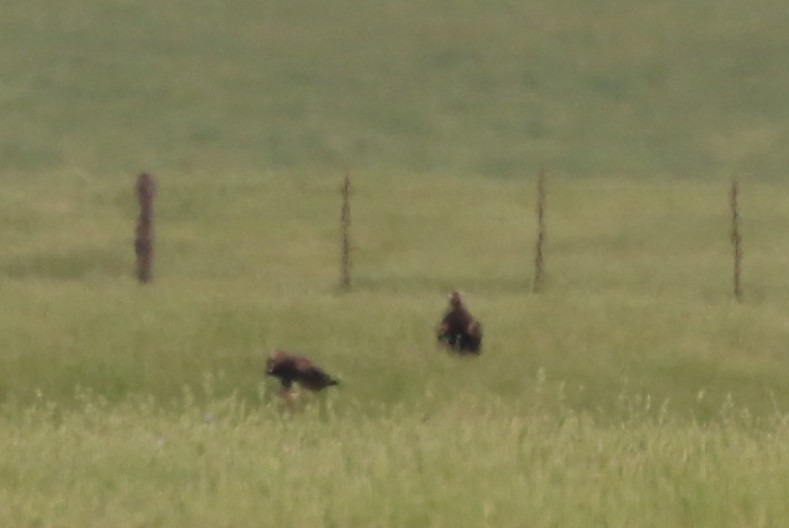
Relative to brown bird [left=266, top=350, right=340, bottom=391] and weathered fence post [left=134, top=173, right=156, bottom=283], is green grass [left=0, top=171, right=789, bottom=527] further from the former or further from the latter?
weathered fence post [left=134, top=173, right=156, bottom=283]

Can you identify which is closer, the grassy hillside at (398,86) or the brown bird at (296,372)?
the brown bird at (296,372)

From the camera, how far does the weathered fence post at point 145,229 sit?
23.7 meters

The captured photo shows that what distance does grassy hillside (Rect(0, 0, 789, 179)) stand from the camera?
49.3 m

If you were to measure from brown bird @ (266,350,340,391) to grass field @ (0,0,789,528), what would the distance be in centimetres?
17

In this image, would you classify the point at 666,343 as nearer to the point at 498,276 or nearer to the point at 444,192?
the point at 498,276

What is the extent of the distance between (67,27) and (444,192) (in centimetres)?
2533

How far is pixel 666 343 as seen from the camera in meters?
18.5

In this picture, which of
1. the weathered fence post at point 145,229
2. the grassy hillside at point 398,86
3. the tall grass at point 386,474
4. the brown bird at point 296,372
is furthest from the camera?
the grassy hillside at point 398,86

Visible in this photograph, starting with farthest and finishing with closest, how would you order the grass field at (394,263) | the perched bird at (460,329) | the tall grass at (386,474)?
the perched bird at (460,329), the grass field at (394,263), the tall grass at (386,474)

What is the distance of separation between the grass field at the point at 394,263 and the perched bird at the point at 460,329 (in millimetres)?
185

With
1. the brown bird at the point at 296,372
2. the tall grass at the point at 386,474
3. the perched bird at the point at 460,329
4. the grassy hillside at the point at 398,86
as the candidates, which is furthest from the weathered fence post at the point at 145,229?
the grassy hillside at the point at 398,86

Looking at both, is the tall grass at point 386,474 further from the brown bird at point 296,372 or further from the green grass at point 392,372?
the brown bird at point 296,372

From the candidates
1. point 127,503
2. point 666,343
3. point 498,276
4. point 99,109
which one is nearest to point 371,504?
point 127,503

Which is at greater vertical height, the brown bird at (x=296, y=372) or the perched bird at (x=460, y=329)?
the perched bird at (x=460, y=329)
